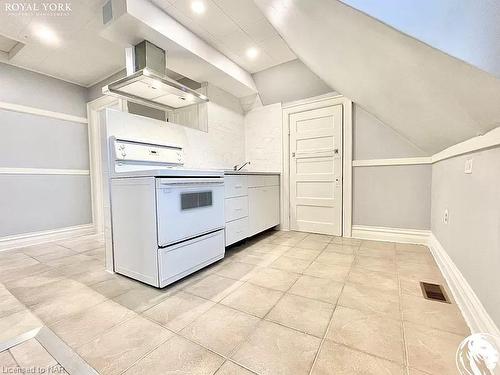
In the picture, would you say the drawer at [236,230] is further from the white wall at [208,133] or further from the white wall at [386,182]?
the white wall at [386,182]

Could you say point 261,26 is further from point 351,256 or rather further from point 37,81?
point 37,81

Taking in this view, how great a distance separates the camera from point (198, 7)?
2.00m

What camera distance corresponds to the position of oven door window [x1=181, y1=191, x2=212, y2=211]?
1.81 m

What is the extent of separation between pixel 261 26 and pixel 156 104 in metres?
1.49

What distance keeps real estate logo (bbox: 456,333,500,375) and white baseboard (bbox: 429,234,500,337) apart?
0.15 ft

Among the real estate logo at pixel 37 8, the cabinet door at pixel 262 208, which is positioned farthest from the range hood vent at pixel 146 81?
the cabinet door at pixel 262 208

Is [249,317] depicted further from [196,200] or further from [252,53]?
[252,53]

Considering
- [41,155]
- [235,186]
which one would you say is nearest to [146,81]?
[235,186]

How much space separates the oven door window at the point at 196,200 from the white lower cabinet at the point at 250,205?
385 millimetres

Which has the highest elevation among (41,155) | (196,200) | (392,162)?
(41,155)

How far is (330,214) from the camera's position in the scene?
3.13 m

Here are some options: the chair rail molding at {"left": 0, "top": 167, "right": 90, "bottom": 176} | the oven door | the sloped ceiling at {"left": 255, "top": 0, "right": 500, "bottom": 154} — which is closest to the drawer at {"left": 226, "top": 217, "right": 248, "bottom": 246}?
the oven door

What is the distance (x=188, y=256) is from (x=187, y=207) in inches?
16.2

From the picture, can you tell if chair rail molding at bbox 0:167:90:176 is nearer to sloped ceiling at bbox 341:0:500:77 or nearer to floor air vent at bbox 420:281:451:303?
sloped ceiling at bbox 341:0:500:77
